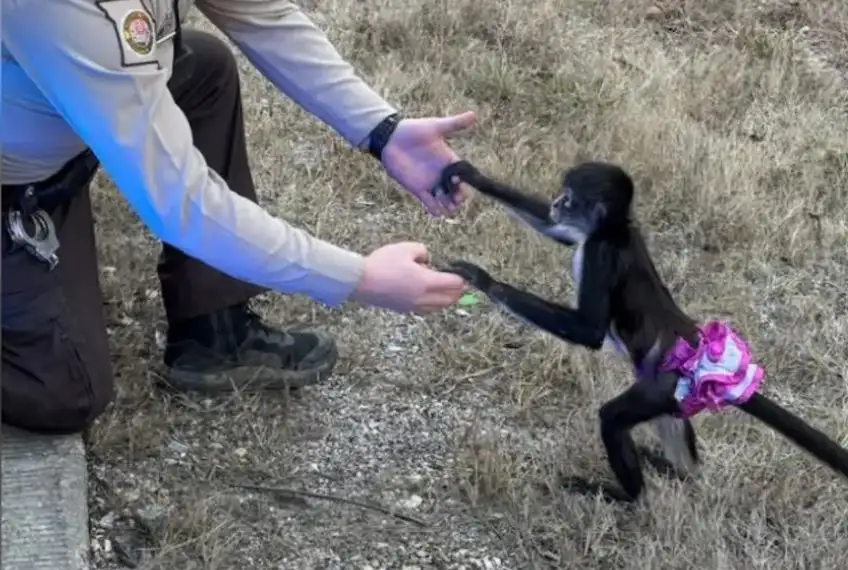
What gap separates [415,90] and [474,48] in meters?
0.50

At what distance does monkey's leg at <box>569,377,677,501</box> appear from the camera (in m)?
2.65

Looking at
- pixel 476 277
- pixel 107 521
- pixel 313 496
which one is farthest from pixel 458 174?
pixel 107 521

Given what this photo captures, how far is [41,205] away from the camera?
9.23 feet

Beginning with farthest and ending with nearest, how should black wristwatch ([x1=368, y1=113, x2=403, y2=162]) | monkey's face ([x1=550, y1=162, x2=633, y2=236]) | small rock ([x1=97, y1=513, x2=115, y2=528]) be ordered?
black wristwatch ([x1=368, y1=113, x2=403, y2=162]) < small rock ([x1=97, y1=513, x2=115, y2=528]) < monkey's face ([x1=550, y1=162, x2=633, y2=236])

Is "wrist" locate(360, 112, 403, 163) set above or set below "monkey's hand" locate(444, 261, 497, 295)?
above

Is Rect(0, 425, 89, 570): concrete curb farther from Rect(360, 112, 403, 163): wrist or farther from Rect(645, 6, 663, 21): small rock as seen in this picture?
Rect(645, 6, 663, 21): small rock

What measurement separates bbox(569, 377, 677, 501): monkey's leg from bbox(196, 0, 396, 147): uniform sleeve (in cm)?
93

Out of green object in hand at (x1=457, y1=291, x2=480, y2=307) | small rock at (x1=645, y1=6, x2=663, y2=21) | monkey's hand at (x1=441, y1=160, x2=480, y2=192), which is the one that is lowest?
green object in hand at (x1=457, y1=291, x2=480, y2=307)

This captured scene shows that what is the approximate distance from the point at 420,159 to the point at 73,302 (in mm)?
868

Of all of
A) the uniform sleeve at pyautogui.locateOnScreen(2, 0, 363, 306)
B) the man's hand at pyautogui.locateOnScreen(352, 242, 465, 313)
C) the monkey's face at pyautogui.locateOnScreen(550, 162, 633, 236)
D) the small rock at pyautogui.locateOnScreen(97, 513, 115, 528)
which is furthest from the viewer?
the small rock at pyautogui.locateOnScreen(97, 513, 115, 528)

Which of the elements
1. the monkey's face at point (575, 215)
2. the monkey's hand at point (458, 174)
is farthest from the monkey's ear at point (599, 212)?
the monkey's hand at point (458, 174)

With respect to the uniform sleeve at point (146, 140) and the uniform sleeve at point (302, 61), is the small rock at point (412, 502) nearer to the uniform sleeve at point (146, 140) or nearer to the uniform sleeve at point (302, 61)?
the uniform sleeve at point (146, 140)

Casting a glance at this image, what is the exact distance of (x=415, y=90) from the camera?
15.5 feet

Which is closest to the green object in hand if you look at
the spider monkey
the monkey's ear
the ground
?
the ground
